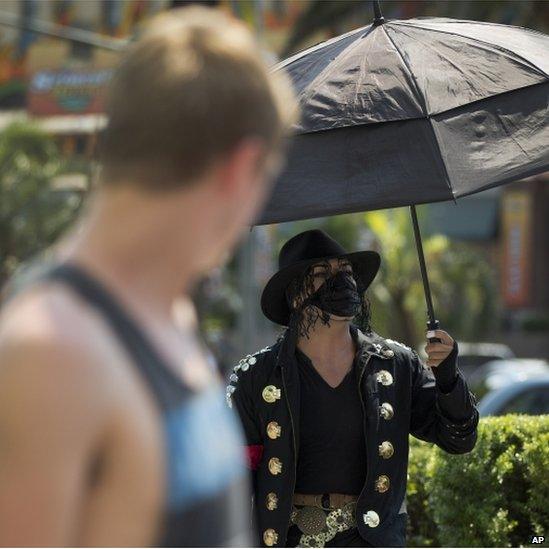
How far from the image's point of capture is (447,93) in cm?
452

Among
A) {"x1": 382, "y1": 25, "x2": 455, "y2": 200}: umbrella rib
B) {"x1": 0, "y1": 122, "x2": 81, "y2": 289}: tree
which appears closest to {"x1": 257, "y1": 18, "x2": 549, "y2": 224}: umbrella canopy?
{"x1": 382, "y1": 25, "x2": 455, "y2": 200}: umbrella rib

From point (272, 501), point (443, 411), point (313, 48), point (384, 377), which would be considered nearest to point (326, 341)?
point (384, 377)

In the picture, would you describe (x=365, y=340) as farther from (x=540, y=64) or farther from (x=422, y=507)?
(x=422, y=507)

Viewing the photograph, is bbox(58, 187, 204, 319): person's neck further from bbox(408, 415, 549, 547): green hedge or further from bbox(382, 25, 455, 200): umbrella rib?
bbox(408, 415, 549, 547): green hedge

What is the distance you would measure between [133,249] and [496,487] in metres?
4.25

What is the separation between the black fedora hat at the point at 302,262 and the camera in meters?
4.66

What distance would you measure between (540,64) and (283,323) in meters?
1.30

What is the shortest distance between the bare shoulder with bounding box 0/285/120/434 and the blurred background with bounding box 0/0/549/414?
377mm

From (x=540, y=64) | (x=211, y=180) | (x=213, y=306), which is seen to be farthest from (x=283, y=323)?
(x=213, y=306)

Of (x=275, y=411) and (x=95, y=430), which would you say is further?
(x=275, y=411)

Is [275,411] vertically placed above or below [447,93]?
below

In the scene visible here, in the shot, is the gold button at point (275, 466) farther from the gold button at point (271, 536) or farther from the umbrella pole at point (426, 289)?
the umbrella pole at point (426, 289)

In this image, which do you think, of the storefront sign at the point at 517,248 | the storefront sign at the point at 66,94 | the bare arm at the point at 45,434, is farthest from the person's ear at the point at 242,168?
the storefront sign at the point at 66,94

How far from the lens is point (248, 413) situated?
4.57m
